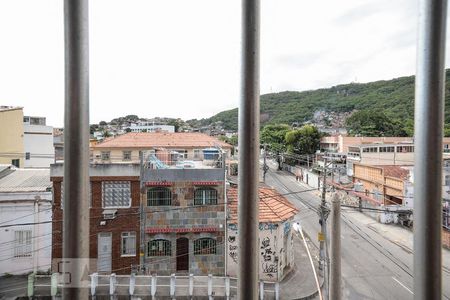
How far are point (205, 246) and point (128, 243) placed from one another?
258 cm

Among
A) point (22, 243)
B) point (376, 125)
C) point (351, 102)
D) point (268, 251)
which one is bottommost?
point (268, 251)

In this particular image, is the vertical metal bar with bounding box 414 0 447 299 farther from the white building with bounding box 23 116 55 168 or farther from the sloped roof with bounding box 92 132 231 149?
the sloped roof with bounding box 92 132 231 149

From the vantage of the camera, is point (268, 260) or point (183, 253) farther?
point (183, 253)

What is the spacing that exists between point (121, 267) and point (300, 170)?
2203 centimetres

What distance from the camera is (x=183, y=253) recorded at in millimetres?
10797

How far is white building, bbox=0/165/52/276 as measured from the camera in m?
10.0

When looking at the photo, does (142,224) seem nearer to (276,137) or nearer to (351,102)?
(276,137)

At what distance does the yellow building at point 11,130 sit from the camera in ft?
44.4

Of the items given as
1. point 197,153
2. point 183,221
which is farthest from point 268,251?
point 197,153

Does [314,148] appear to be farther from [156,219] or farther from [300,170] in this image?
[156,219]

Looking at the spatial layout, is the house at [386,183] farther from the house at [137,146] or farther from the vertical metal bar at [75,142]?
the vertical metal bar at [75,142]

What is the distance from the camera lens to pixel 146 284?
9516 mm

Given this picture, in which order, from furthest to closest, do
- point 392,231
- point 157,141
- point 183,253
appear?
point 157,141 < point 392,231 < point 183,253

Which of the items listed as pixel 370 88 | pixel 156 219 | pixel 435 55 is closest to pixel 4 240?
pixel 156 219
